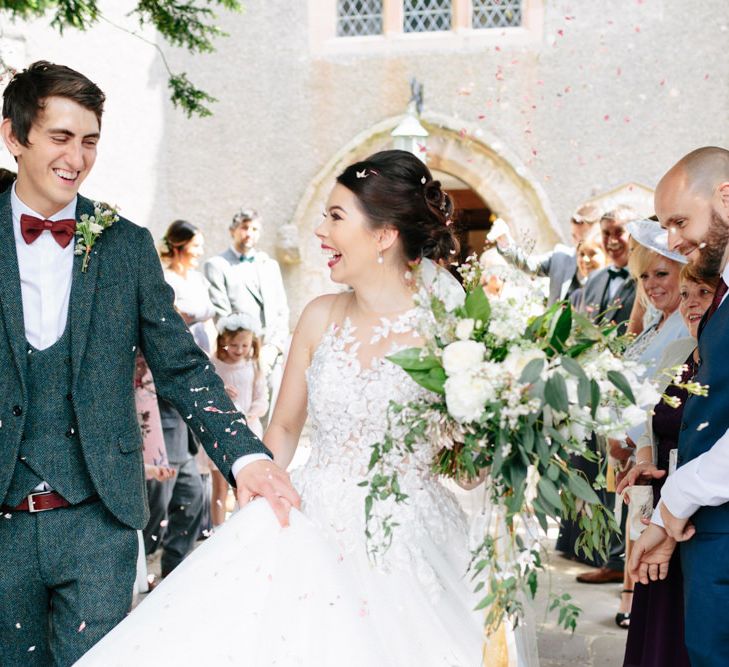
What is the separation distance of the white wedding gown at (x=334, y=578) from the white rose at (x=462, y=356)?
0.76m

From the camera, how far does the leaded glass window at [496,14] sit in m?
13.6

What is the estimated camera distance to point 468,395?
7.56ft

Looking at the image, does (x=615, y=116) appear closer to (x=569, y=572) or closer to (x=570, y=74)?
(x=570, y=74)

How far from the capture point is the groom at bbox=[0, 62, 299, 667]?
2.85 metres

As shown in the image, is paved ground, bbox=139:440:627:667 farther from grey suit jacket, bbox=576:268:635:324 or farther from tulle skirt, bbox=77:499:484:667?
grey suit jacket, bbox=576:268:635:324

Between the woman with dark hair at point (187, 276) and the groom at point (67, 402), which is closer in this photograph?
the groom at point (67, 402)

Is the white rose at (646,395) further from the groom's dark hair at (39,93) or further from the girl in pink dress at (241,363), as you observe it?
the girl in pink dress at (241,363)

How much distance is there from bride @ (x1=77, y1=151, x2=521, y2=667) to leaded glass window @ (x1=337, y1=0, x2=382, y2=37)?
11.1 m

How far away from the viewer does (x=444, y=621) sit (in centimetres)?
288

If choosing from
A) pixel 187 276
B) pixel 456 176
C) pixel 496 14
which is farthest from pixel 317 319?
pixel 496 14

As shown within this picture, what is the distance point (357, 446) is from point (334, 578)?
0.59m

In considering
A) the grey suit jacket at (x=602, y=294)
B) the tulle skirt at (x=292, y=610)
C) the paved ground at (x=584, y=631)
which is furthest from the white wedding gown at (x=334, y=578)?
the grey suit jacket at (x=602, y=294)

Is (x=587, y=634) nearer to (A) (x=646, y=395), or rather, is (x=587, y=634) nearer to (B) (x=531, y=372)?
(A) (x=646, y=395)

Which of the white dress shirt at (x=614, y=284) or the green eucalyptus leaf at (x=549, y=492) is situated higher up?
the white dress shirt at (x=614, y=284)
